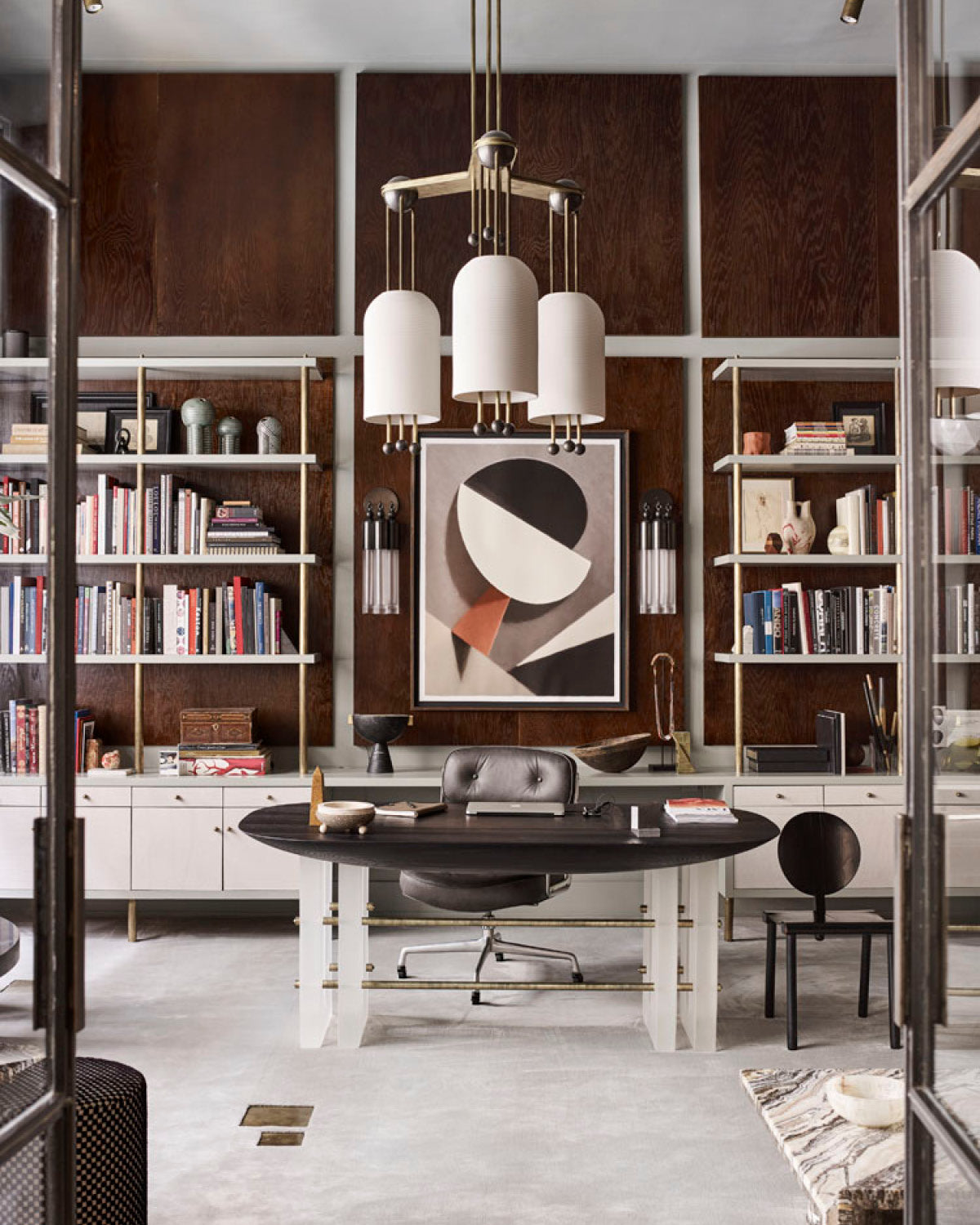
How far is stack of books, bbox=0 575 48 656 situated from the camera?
262 cm

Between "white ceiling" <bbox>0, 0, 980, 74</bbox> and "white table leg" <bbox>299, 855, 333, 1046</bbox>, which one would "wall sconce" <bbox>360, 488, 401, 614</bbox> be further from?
"white ceiling" <bbox>0, 0, 980, 74</bbox>

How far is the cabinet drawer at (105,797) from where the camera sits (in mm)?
5043

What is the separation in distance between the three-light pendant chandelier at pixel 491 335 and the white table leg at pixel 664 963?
4.85ft

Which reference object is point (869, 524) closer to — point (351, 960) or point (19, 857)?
point (351, 960)

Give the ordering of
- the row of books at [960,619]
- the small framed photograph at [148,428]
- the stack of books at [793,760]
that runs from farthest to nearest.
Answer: the small framed photograph at [148,428] < the stack of books at [793,760] < the row of books at [960,619]

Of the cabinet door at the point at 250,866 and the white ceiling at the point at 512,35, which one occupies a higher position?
the white ceiling at the point at 512,35

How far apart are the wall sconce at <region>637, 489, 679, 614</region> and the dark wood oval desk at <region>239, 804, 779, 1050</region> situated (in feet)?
5.20

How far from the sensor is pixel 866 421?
5520mm

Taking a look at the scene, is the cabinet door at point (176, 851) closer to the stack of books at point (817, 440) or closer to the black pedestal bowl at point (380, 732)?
the black pedestal bowl at point (380, 732)

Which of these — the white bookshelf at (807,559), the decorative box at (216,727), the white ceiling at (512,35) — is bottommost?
the decorative box at (216,727)

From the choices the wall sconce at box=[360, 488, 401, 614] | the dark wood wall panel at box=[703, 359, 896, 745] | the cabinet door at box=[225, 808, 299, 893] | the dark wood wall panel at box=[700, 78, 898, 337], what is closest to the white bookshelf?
the dark wood wall panel at box=[703, 359, 896, 745]

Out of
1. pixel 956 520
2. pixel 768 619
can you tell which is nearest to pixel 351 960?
pixel 956 520

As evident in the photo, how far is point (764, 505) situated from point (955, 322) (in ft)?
12.3

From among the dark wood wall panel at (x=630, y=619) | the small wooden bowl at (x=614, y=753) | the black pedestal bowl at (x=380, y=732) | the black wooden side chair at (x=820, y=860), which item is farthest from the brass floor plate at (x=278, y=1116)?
the dark wood wall panel at (x=630, y=619)
